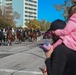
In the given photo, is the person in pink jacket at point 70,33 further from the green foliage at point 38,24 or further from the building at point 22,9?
the building at point 22,9

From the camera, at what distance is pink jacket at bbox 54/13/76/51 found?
2928 mm

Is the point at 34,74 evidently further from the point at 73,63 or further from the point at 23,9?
the point at 23,9

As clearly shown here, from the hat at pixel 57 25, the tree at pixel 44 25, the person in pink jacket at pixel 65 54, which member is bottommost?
the tree at pixel 44 25

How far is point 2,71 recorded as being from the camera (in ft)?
39.5

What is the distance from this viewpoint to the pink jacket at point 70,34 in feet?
9.61

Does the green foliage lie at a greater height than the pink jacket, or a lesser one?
lesser

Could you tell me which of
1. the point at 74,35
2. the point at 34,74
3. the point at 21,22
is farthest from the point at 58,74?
the point at 21,22

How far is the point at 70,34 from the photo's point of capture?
2.97 metres

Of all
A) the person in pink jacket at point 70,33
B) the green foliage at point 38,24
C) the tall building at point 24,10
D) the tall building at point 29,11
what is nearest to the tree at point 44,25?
the green foliage at point 38,24

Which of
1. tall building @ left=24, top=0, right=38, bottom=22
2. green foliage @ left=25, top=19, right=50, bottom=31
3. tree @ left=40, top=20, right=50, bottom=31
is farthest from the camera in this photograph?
tall building @ left=24, top=0, right=38, bottom=22

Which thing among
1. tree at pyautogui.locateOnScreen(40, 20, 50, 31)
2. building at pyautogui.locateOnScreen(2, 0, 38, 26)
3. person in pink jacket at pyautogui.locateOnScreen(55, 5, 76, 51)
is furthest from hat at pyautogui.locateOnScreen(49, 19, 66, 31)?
building at pyautogui.locateOnScreen(2, 0, 38, 26)

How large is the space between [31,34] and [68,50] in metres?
42.4

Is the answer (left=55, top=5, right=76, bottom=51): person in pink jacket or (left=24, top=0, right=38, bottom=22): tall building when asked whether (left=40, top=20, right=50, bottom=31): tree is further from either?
(left=55, top=5, right=76, bottom=51): person in pink jacket

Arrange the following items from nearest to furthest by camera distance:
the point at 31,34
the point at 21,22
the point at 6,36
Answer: the point at 6,36, the point at 31,34, the point at 21,22
